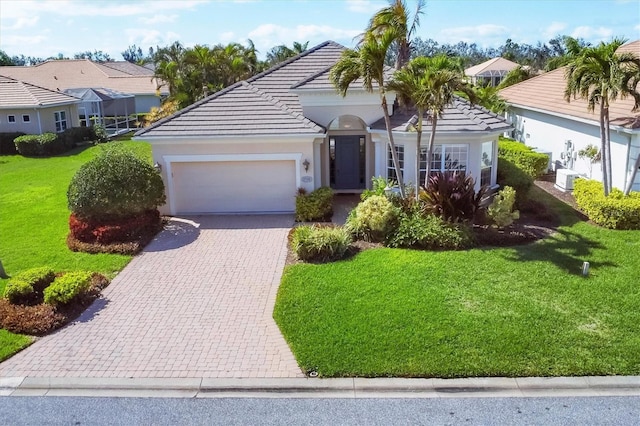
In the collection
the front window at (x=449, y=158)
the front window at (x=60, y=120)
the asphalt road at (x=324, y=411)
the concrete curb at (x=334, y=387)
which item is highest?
the front window at (x=60, y=120)

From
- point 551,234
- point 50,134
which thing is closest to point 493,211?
point 551,234

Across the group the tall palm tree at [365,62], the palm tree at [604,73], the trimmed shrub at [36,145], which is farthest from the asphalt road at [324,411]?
the trimmed shrub at [36,145]

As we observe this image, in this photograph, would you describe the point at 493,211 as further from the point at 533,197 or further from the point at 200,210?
the point at 200,210

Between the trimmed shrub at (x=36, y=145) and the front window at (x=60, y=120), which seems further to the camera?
the front window at (x=60, y=120)

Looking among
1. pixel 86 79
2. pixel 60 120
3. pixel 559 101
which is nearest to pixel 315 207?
pixel 559 101

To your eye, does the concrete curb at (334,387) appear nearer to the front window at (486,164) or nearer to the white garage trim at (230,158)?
the white garage trim at (230,158)

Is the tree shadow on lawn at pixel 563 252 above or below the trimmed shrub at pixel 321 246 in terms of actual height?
below
